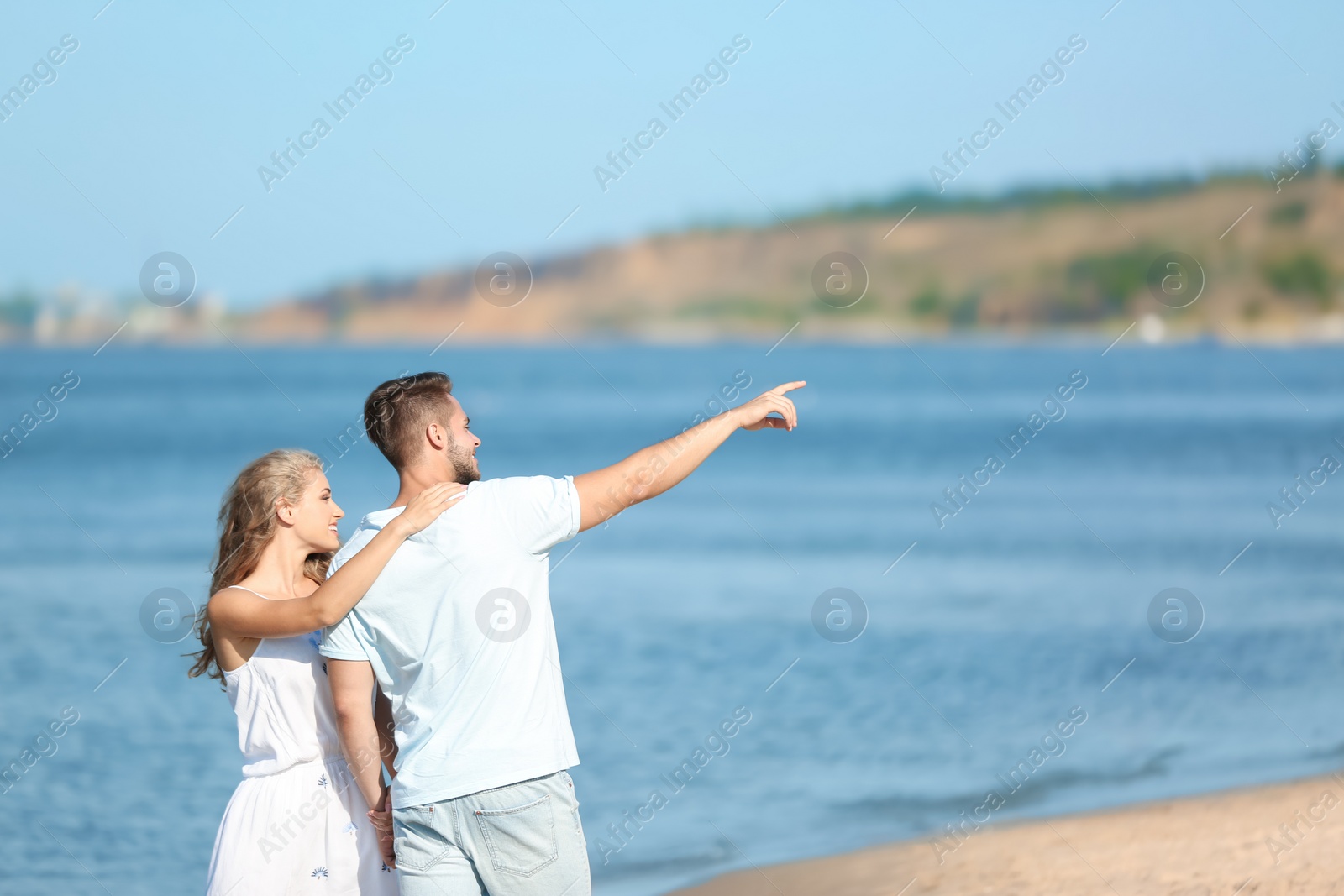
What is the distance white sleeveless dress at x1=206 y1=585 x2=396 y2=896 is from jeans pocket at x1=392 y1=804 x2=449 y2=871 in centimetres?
27

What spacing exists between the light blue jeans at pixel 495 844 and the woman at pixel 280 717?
0.90 feet

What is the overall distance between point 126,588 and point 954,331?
140 meters

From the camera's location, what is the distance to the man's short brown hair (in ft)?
9.16

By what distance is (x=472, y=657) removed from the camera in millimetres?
2693

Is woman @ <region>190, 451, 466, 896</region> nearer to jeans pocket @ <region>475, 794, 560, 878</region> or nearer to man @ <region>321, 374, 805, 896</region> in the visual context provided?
man @ <region>321, 374, 805, 896</region>

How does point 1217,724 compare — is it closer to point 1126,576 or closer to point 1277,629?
point 1277,629

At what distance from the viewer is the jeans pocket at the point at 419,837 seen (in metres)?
2.71

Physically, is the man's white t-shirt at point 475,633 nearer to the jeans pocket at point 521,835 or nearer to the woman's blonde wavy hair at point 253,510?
the jeans pocket at point 521,835

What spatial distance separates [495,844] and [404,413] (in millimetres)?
946

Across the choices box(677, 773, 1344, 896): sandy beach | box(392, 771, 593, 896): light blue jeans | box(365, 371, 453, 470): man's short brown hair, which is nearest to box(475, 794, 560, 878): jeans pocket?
box(392, 771, 593, 896): light blue jeans

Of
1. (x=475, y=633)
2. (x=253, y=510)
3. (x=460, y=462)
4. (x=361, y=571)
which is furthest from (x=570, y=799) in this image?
(x=253, y=510)

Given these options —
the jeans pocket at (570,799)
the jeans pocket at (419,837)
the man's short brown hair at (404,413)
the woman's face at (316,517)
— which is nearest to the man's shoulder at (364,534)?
the man's short brown hair at (404,413)

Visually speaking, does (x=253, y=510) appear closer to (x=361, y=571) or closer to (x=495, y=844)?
(x=361, y=571)

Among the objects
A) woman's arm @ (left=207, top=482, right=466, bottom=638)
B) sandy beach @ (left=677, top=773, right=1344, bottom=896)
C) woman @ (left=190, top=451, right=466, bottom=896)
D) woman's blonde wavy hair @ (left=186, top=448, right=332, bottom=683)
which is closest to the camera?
woman's arm @ (left=207, top=482, right=466, bottom=638)
